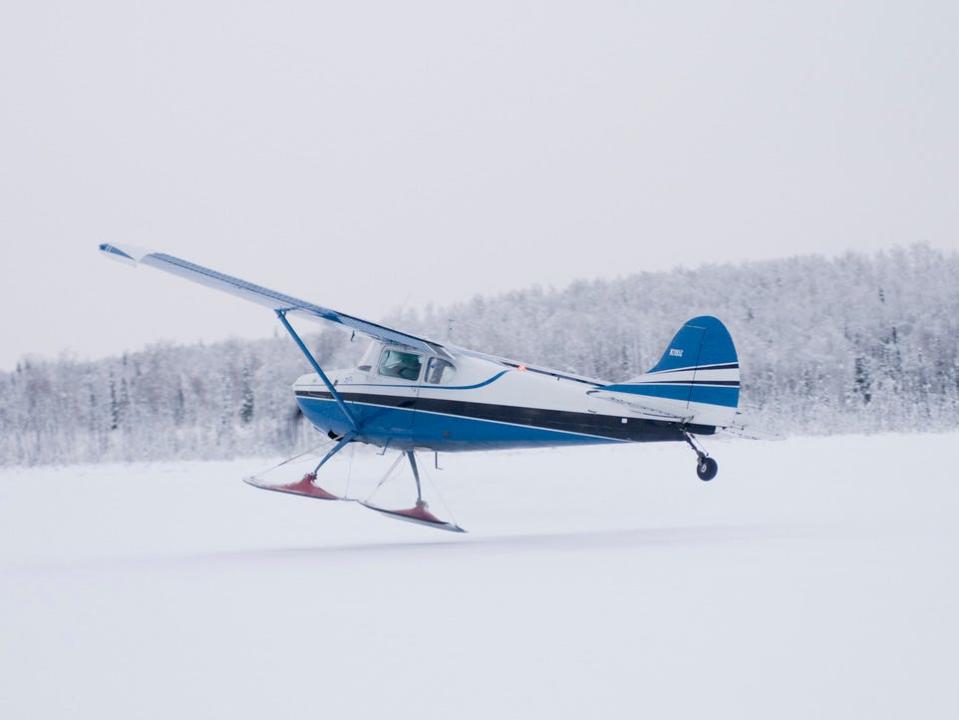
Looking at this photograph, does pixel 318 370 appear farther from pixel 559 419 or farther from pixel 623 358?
pixel 623 358

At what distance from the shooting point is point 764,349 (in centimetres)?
3759

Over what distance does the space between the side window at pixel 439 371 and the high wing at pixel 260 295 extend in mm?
105

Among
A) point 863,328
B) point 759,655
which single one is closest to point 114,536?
point 759,655

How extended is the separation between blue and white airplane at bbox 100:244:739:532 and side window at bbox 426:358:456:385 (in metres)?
0.01

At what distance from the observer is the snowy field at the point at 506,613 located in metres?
3.91

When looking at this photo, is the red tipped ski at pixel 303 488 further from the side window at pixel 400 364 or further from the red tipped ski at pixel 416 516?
the side window at pixel 400 364

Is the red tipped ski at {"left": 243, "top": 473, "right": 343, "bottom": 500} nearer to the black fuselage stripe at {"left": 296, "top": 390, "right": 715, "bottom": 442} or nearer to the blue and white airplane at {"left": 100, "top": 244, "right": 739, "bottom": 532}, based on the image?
the blue and white airplane at {"left": 100, "top": 244, "right": 739, "bottom": 532}

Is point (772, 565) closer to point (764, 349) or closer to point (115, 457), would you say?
point (115, 457)

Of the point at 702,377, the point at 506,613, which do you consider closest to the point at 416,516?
the point at 702,377

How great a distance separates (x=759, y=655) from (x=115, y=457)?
23455 millimetres

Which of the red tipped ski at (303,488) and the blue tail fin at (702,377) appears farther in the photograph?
the red tipped ski at (303,488)

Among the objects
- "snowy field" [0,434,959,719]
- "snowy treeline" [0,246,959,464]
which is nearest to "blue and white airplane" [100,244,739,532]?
"snowy field" [0,434,959,719]

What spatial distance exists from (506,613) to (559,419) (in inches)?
167

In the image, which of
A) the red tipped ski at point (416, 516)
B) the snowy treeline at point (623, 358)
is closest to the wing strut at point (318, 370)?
the red tipped ski at point (416, 516)
